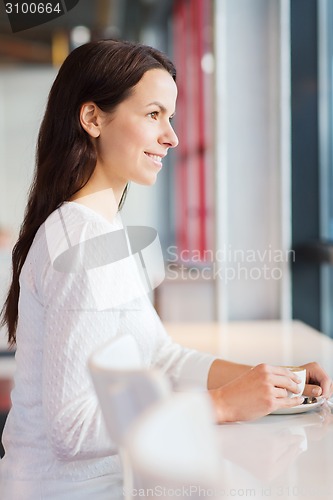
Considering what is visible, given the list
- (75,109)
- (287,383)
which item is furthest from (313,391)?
(75,109)

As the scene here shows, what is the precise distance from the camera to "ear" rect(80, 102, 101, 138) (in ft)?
4.19

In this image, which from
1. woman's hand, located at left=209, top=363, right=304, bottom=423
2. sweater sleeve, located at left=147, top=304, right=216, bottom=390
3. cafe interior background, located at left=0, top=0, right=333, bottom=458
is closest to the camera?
woman's hand, located at left=209, top=363, right=304, bottom=423

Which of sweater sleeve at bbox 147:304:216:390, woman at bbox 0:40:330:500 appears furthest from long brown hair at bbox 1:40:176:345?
sweater sleeve at bbox 147:304:216:390

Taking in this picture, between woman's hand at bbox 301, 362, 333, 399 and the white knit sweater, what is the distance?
29cm

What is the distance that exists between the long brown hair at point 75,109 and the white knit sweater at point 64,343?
0.25ft

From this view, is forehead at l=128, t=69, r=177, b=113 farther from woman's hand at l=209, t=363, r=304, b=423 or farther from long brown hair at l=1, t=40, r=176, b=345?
woman's hand at l=209, t=363, r=304, b=423

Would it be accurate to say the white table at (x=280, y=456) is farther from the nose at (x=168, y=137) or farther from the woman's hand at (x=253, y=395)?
the nose at (x=168, y=137)

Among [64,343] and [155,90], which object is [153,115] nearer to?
[155,90]

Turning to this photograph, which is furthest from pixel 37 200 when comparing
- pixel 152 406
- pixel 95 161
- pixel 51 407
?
pixel 152 406

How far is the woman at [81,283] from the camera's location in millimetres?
1019

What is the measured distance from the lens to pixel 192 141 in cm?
504

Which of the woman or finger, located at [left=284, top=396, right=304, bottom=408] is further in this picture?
finger, located at [left=284, top=396, right=304, bottom=408]

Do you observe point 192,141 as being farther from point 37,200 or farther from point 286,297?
point 37,200

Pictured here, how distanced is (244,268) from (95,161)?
1.67 meters
